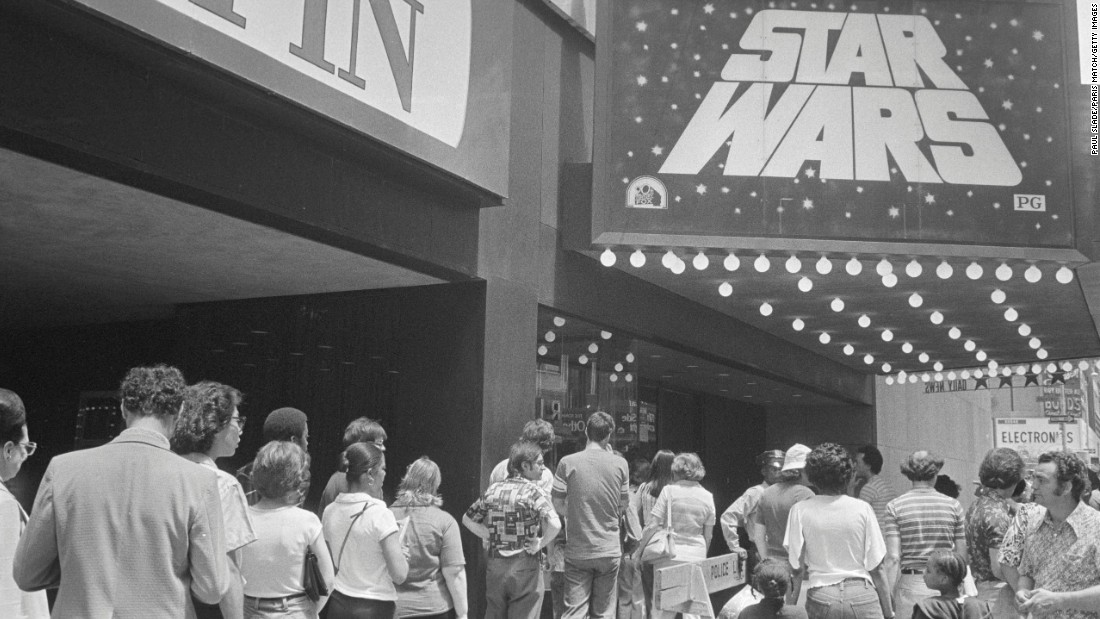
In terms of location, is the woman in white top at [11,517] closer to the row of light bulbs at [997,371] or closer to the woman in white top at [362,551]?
the woman in white top at [362,551]

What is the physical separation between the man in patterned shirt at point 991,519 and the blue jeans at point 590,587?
2.62 m

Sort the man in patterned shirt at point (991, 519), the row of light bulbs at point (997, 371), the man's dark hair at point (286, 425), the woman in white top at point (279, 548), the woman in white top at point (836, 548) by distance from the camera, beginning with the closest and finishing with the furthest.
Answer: the woman in white top at point (279, 548)
the man's dark hair at point (286, 425)
the woman in white top at point (836, 548)
the man in patterned shirt at point (991, 519)
the row of light bulbs at point (997, 371)

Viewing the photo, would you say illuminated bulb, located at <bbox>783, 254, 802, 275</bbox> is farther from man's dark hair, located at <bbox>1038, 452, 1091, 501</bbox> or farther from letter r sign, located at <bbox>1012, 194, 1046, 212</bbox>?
man's dark hair, located at <bbox>1038, 452, 1091, 501</bbox>

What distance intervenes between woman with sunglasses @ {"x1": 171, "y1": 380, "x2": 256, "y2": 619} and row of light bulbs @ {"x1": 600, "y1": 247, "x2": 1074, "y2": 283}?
5708 mm

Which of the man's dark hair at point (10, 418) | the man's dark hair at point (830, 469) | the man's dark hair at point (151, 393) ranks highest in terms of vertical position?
the man's dark hair at point (151, 393)

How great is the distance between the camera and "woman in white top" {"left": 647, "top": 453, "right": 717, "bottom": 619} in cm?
834

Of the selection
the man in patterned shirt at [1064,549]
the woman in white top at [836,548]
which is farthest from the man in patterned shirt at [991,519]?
the man in patterned shirt at [1064,549]

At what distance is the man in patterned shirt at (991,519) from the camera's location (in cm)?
604

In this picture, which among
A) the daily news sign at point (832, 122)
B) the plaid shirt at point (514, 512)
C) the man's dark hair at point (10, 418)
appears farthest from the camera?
the daily news sign at point (832, 122)

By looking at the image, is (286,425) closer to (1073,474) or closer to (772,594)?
(772,594)

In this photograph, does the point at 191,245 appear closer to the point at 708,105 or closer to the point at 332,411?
the point at 332,411

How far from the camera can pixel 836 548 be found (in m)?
5.51

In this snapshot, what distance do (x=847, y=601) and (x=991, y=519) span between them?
129 cm

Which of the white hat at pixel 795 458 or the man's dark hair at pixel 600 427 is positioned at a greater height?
the man's dark hair at pixel 600 427
